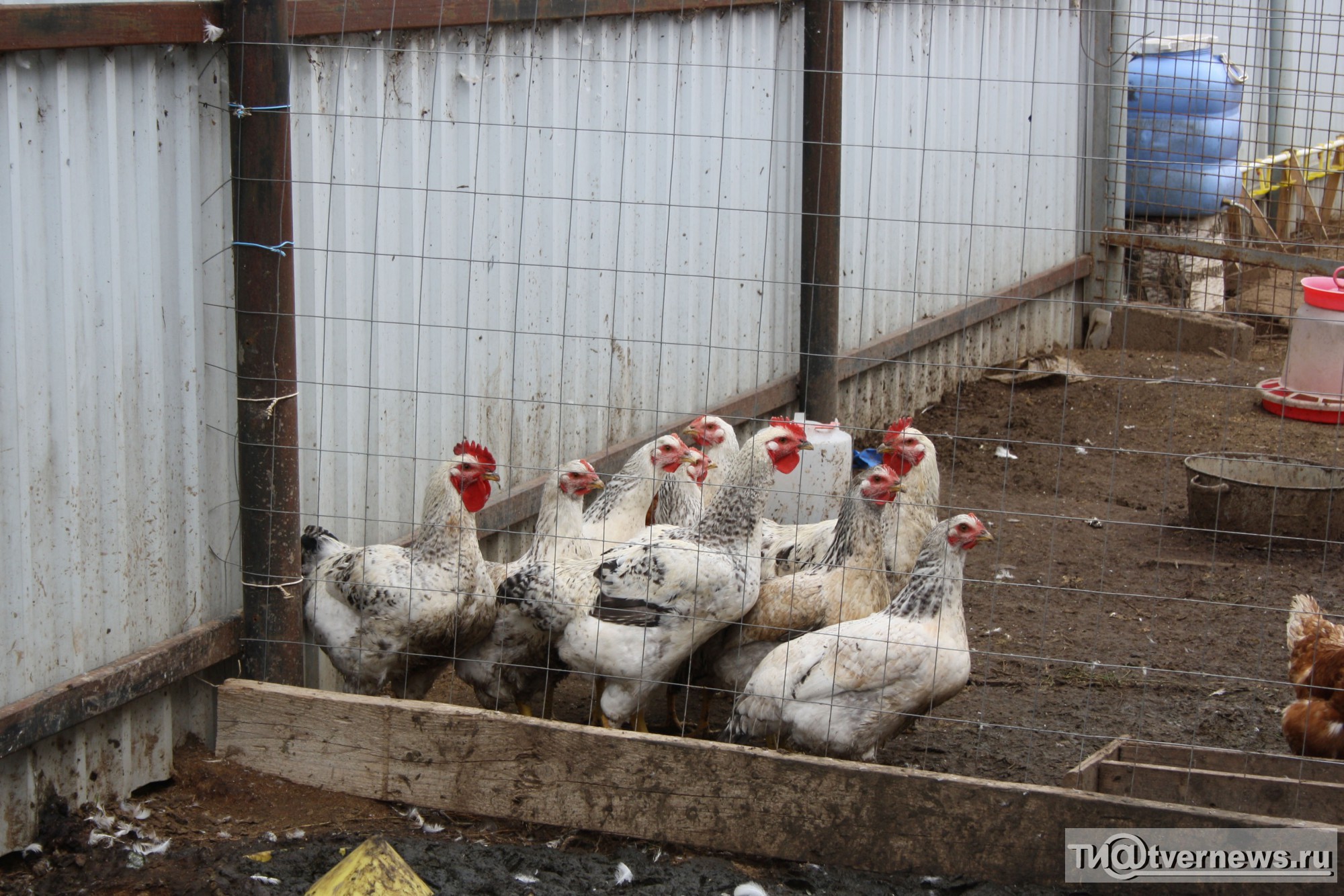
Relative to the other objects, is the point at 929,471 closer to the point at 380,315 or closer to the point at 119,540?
the point at 380,315

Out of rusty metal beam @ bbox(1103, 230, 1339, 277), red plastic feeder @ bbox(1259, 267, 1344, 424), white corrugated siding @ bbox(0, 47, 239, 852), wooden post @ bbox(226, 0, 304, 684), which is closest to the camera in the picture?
white corrugated siding @ bbox(0, 47, 239, 852)

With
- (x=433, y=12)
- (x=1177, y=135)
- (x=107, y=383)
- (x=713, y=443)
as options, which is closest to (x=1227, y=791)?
(x=713, y=443)

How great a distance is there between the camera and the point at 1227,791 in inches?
143

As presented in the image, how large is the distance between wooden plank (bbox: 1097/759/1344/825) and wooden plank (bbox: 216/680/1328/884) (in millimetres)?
252

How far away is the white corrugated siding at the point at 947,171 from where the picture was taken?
7.33m

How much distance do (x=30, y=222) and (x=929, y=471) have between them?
3.42 meters

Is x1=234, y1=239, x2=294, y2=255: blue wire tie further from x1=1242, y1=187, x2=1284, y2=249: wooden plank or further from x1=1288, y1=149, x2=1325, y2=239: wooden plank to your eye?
x1=1288, y1=149, x2=1325, y2=239: wooden plank

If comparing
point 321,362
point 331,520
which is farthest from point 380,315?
point 331,520

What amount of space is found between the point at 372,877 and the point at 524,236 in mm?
2761

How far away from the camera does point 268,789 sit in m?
3.88

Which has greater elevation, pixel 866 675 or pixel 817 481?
pixel 817 481

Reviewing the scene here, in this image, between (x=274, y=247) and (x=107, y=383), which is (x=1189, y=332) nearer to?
(x=274, y=247)

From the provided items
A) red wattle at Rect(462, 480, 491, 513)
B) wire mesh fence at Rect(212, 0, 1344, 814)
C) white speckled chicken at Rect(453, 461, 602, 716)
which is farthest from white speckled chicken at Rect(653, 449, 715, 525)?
red wattle at Rect(462, 480, 491, 513)

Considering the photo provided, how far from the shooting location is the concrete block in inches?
388
